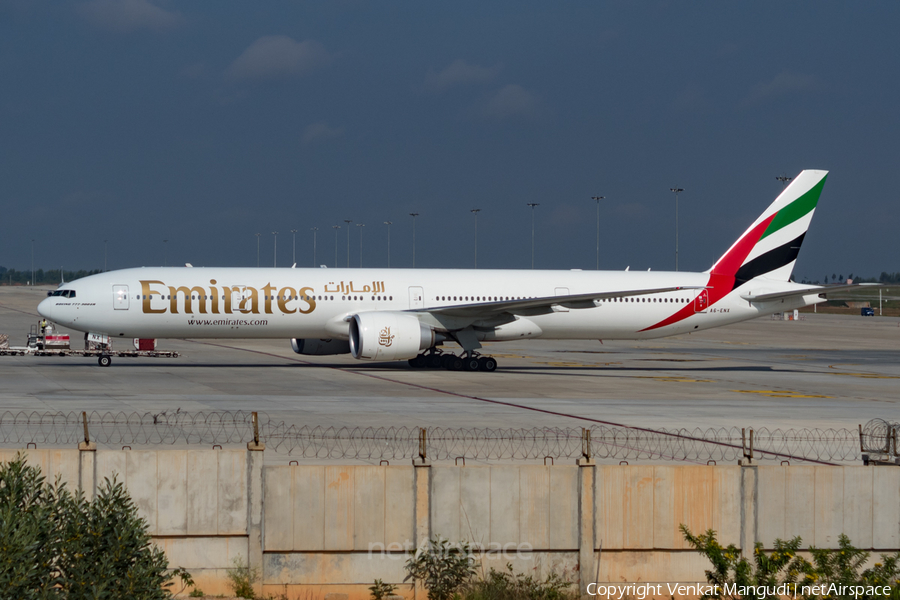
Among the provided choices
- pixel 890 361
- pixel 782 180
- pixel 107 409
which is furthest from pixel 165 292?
pixel 782 180

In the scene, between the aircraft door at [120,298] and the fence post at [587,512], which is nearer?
the fence post at [587,512]

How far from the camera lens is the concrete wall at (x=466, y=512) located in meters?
13.3

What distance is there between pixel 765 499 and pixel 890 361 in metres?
38.3

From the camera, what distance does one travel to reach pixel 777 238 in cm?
4159

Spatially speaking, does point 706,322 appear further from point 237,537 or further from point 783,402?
point 237,537

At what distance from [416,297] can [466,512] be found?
81.8ft

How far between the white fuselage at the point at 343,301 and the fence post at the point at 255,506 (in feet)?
75.4

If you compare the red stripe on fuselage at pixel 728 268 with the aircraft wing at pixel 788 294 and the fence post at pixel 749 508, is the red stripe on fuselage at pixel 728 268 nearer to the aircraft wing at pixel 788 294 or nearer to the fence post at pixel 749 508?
the aircraft wing at pixel 788 294

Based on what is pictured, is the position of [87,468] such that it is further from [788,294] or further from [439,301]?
[788,294]

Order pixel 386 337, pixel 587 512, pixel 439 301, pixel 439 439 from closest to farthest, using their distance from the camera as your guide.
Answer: pixel 587 512 → pixel 439 439 → pixel 386 337 → pixel 439 301

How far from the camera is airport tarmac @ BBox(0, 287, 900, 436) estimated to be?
23.9 meters
